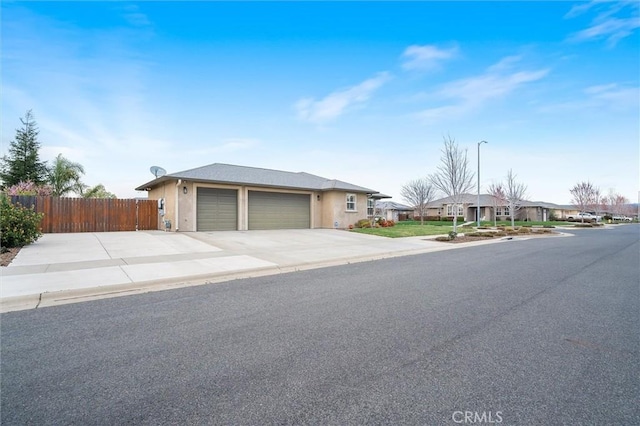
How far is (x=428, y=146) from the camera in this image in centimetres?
2298

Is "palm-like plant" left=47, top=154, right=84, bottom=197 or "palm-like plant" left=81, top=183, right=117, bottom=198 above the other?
"palm-like plant" left=47, top=154, right=84, bottom=197

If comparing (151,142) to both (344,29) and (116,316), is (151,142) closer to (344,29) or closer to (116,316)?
(344,29)

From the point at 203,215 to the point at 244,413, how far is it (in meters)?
17.1

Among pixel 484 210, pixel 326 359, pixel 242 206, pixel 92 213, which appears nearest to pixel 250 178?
pixel 242 206

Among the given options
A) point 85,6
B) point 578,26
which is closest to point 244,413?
point 85,6

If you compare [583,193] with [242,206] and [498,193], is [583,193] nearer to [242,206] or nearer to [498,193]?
[498,193]

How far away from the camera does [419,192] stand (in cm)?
4069

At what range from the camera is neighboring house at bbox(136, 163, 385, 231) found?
17.3 meters

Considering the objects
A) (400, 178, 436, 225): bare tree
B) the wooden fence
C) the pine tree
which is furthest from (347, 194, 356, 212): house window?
the pine tree

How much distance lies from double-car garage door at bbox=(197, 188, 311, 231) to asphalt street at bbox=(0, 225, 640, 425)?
12911mm

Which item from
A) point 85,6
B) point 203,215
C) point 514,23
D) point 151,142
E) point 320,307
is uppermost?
point 514,23

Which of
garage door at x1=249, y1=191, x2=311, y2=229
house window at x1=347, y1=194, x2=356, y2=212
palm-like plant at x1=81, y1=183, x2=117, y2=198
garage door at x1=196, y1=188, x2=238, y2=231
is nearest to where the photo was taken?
garage door at x1=196, y1=188, x2=238, y2=231

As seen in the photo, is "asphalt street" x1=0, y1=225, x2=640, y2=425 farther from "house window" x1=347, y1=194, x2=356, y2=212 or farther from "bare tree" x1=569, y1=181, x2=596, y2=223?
"bare tree" x1=569, y1=181, x2=596, y2=223

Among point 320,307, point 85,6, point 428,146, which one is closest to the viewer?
point 320,307
